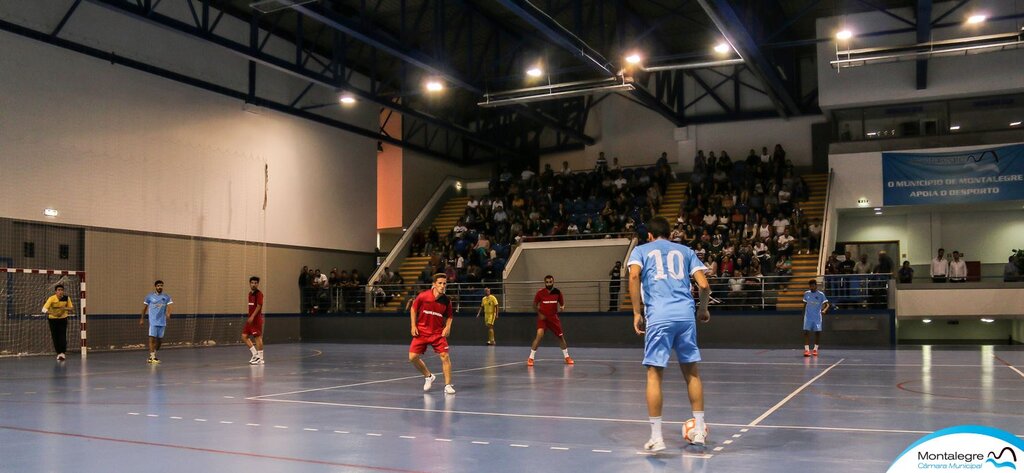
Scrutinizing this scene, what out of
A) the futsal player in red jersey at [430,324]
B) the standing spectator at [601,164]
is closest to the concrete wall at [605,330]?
the futsal player in red jersey at [430,324]

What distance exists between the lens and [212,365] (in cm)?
1955

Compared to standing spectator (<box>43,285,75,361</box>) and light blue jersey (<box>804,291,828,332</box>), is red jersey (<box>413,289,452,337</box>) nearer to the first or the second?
light blue jersey (<box>804,291,828,332</box>)

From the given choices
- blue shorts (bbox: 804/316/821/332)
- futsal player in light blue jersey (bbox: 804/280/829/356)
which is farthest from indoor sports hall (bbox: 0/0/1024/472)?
blue shorts (bbox: 804/316/821/332)

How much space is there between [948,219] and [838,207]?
17.7 feet

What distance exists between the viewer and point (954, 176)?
97.5 feet

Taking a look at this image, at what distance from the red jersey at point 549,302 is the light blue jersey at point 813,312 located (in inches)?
265

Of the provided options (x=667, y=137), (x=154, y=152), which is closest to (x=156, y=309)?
(x=154, y=152)

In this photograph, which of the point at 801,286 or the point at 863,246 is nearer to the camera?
the point at 801,286

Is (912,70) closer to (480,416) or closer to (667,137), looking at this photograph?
(667,137)

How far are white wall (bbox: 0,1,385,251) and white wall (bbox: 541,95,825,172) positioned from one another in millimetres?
12399

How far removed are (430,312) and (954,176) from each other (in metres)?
24.3

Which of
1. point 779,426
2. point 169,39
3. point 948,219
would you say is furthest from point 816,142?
point 779,426

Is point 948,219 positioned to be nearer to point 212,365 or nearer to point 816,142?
point 816,142

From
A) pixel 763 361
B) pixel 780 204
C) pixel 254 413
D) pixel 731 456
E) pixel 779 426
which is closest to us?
pixel 731 456
